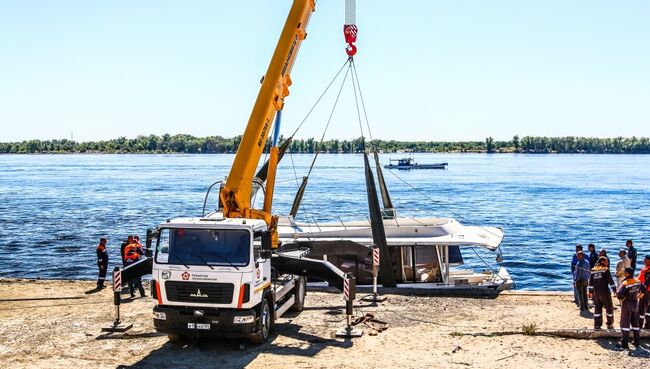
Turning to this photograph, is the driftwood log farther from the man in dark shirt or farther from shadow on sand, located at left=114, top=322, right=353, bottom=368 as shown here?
shadow on sand, located at left=114, top=322, right=353, bottom=368

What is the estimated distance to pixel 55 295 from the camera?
22594mm

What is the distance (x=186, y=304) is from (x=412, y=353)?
5.14m

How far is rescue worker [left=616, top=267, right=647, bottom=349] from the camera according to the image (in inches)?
613

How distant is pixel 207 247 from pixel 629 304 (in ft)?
31.3

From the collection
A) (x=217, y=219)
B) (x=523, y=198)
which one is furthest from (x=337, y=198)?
(x=217, y=219)

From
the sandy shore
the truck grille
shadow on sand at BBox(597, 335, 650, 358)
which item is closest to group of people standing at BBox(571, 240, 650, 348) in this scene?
shadow on sand at BBox(597, 335, 650, 358)

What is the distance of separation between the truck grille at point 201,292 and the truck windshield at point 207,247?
0.48 meters

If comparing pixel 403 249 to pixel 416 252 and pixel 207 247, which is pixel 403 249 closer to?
pixel 416 252

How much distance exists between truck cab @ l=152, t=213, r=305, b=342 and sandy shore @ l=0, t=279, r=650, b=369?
2.59 feet

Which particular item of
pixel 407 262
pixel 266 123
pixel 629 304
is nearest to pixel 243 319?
pixel 266 123

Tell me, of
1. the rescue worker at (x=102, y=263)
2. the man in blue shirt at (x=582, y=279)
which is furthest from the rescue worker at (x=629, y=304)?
the rescue worker at (x=102, y=263)

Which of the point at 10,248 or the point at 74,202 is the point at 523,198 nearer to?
the point at 74,202

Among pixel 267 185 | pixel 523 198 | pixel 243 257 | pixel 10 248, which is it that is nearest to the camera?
pixel 243 257

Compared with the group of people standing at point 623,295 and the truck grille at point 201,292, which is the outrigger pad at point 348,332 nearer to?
the truck grille at point 201,292
